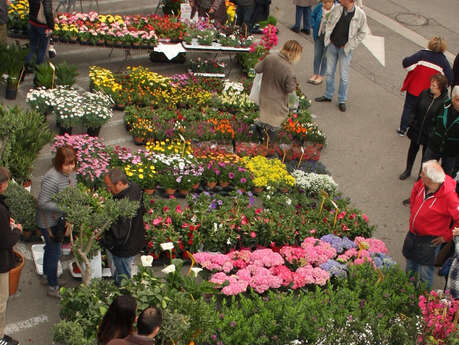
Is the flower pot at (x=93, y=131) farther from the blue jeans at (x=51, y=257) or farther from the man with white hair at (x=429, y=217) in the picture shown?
the man with white hair at (x=429, y=217)

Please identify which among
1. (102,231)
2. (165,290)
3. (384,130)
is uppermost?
(102,231)

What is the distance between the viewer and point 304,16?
14867 millimetres

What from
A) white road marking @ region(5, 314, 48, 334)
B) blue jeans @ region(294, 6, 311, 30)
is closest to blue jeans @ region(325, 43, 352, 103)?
blue jeans @ region(294, 6, 311, 30)

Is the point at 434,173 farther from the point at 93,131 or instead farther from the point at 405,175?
the point at 93,131

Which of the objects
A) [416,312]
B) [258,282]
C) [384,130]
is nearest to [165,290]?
[258,282]

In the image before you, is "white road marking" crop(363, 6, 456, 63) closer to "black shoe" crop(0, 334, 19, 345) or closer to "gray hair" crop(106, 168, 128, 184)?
"gray hair" crop(106, 168, 128, 184)

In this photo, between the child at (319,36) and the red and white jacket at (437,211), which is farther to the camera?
the child at (319,36)

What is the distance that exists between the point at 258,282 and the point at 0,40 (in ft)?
21.8

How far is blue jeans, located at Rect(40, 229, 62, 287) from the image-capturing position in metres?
6.52

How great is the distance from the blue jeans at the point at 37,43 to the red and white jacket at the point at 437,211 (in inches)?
266

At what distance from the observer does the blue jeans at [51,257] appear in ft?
21.4

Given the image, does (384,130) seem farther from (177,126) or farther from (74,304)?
(74,304)

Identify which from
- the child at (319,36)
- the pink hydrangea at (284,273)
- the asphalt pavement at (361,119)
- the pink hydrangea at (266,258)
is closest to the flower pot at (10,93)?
the asphalt pavement at (361,119)

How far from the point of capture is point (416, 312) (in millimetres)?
6582
